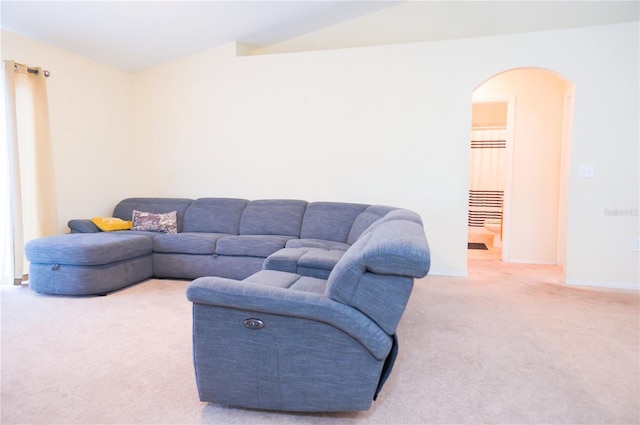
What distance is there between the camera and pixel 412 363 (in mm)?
2158

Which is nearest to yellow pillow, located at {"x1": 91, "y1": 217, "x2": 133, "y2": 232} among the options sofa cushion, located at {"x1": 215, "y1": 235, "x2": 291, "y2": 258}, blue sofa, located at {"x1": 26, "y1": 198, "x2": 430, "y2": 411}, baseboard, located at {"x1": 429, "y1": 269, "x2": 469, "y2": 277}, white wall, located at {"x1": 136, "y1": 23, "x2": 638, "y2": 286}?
white wall, located at {"x1": 136, "y1": 23, "x2": 638, "y2": 286}

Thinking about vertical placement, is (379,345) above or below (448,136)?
below

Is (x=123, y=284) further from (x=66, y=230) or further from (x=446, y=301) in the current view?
(x=446, y=301)

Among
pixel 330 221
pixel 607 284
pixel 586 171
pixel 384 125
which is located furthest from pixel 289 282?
pixel 607 284

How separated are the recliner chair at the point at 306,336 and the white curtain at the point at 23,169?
3106 millimetres

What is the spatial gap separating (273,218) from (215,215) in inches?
28.4

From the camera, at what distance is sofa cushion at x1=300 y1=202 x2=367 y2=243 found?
12.7 feet

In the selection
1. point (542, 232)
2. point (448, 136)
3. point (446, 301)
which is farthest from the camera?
point (542, 232)

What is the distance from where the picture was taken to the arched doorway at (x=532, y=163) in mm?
4906

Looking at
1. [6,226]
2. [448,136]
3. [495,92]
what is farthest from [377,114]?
[6,226]

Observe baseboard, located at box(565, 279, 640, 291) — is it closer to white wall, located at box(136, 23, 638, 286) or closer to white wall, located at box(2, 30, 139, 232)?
white wall, located at box(136, 23, 638, 286)

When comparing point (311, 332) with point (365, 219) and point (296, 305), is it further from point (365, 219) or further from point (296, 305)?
point (365, 219)

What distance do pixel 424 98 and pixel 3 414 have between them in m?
4.15

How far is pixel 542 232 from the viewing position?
496 centimetres
